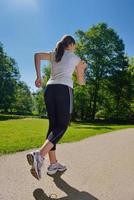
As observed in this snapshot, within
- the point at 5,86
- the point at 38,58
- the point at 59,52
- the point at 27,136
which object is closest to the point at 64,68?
the point at 59,52

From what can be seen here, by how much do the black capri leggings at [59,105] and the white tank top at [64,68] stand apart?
0.08 m

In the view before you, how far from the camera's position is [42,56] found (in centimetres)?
487

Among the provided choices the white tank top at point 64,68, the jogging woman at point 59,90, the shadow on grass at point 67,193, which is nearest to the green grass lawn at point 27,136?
the jogging woman at point 59,90

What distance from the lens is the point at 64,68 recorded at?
4719 mm

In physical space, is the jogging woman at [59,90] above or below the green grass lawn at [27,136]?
above

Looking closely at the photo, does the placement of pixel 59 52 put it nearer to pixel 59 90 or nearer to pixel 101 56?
pixel 59 90

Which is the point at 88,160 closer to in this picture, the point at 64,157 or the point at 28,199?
the point at 64,157

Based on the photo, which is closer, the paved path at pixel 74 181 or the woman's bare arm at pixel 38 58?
the paved path at pixel 74 181

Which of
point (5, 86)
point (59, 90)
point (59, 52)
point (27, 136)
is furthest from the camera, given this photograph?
point (5, 86)

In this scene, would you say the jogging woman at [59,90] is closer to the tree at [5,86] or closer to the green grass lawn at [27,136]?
the green grass lawn at [27,136]

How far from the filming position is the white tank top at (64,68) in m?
4.68

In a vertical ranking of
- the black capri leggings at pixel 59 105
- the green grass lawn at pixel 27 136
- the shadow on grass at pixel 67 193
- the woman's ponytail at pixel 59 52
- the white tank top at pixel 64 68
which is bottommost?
the shadow on grass at pixel 67 193

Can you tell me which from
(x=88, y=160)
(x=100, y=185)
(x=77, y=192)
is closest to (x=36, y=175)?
(x=77, y=192)

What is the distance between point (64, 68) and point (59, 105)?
54cm
